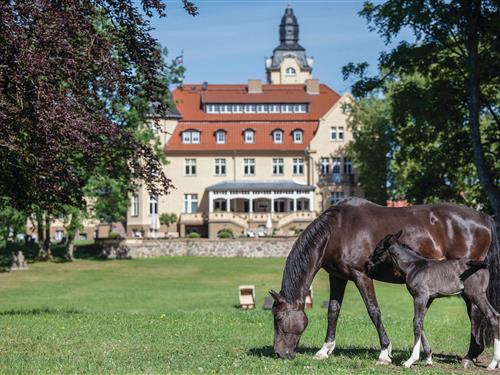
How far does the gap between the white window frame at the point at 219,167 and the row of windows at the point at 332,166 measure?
9.86 m

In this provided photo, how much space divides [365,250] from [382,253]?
294 millimetres

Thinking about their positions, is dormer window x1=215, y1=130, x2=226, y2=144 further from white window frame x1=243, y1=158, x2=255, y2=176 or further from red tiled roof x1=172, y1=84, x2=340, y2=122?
white window frame x1=243, y1=158, x2=255, y2=176

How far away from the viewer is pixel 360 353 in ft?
44.0

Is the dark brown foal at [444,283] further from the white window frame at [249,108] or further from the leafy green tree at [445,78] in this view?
the white window frame at [249,108]

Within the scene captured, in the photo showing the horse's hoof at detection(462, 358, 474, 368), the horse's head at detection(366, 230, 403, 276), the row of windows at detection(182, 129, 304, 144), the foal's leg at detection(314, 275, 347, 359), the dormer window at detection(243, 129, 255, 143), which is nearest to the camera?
the horse's hoof at detection(462, 358, 474, 368)

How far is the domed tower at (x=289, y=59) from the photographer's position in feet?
460

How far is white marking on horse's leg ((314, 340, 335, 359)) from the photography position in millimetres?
12758

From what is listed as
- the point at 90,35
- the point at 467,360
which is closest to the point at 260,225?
the point at 90,35

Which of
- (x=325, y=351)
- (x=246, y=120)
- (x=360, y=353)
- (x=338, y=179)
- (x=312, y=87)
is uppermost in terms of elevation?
(x=312, y=87)

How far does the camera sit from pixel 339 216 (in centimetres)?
1277

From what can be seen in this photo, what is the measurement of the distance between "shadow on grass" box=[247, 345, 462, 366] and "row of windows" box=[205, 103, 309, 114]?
278 feet

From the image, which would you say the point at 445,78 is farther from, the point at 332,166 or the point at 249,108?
the point at 249,108

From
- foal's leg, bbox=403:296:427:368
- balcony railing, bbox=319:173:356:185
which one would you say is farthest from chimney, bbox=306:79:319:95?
foal's leg, bbox=403:296:427:368

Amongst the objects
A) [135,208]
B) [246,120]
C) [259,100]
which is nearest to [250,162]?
[246,120]
